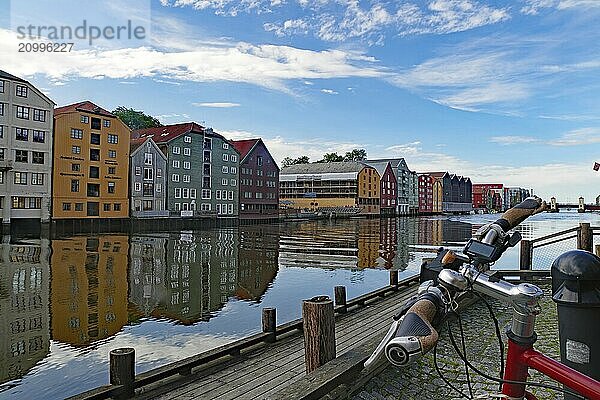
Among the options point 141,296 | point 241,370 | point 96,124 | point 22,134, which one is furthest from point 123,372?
point 96,124

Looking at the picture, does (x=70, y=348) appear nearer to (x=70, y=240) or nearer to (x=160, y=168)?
(x=70, y=240)

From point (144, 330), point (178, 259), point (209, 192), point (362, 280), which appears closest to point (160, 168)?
point (209, 192)

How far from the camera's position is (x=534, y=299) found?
202 centimetres

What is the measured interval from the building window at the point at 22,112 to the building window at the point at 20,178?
18.7ft

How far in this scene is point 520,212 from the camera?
2541 millimetres

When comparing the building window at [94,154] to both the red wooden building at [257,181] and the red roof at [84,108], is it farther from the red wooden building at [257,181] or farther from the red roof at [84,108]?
the red wooden building at [257,181]

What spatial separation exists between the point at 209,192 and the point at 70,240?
29.5 metres

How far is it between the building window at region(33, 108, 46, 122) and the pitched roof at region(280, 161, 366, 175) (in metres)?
61.2

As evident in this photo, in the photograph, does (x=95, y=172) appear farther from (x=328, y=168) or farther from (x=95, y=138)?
(x=328, y=168)

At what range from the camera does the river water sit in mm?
11438

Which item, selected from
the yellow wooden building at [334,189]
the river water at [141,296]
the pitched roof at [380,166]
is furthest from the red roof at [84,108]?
the pitched roof at [380,166]

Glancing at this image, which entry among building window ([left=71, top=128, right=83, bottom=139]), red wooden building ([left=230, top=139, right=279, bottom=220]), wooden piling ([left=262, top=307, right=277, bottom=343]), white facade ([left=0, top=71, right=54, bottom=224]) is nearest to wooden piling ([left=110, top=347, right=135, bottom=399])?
wooden piling ([left=262, top=307, right=277, bottom=343])

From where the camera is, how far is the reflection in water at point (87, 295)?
13.9m

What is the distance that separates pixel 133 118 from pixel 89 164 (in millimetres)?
35145
